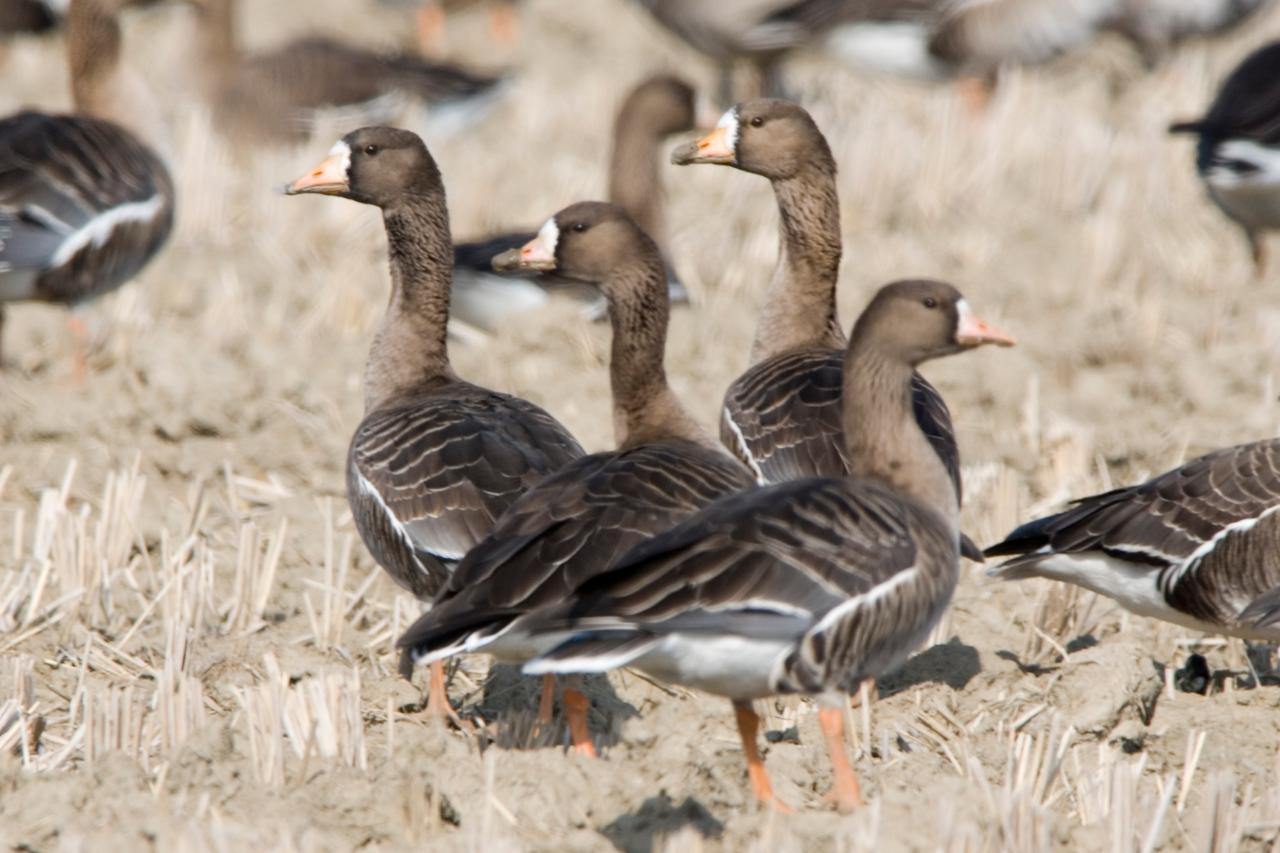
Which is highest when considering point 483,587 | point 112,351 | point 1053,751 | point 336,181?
point 336,181

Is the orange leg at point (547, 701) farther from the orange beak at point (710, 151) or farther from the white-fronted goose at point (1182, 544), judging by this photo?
Answer: the orange beak at point (710, 151)

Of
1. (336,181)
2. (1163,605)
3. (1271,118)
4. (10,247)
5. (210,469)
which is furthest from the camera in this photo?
(1271,118)

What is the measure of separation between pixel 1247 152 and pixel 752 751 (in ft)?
25.5

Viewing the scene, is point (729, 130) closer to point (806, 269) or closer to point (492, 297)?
point (806, 269)

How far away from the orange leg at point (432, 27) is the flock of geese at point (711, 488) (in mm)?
11651

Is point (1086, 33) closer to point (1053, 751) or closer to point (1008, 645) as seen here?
point (1008, 645)

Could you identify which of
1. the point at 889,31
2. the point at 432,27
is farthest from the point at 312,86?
the point at 889,31

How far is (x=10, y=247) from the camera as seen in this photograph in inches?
391

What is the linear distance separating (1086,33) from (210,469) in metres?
12.1

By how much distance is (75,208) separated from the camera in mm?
10234

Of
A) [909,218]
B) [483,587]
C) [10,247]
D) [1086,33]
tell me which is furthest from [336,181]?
[1086,33]

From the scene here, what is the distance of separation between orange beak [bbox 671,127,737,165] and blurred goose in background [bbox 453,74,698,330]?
8.60 feet

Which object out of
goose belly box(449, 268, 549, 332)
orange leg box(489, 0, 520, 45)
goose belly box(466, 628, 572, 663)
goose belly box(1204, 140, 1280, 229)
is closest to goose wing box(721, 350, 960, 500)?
goose belly box(466, 628, 572, 663)

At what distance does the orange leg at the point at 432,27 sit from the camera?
21578 mm
